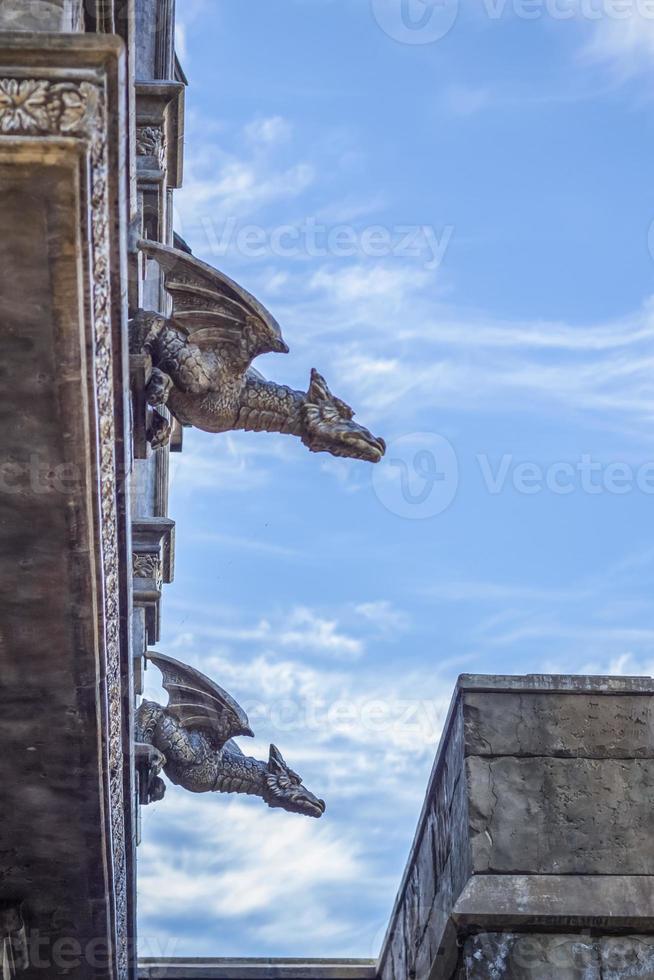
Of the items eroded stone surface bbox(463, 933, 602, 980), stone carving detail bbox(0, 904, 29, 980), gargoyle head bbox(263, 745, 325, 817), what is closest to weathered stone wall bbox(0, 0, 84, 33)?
eroded stone surface bbox(463, 933, 602, 980)

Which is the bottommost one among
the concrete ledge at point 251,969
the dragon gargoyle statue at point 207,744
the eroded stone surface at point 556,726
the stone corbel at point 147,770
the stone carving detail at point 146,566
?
the eroded stone surface at point 556,726

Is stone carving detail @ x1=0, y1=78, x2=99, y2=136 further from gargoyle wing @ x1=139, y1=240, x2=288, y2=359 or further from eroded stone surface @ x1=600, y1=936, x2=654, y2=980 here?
eroded stone surface @ x1=600, y1=936, x2=654, y2=980

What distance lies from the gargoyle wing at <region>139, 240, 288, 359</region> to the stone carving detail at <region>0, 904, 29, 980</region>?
449 centimetres

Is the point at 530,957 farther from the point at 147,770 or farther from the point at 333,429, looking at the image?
the point at 147,770

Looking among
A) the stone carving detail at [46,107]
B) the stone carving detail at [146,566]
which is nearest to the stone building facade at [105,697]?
the stone carving detail at [46,107]

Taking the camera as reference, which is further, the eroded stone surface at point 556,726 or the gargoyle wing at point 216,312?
the gargoyle wing at point 216,312

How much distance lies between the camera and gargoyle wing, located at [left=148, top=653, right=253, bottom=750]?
12617 millimetres

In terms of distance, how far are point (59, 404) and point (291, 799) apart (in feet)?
23.4

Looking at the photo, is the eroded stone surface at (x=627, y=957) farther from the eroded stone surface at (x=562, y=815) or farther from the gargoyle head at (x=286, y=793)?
the gargoyle head at (x=286, y=793)

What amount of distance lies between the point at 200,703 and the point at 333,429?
177 inches

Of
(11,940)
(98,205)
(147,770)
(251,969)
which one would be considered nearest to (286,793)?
(147,770)

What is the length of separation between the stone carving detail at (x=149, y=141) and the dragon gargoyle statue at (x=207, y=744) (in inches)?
171

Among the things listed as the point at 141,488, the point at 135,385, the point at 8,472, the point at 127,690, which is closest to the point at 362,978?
the point at 141,488

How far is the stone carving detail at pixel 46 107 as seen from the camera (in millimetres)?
5516
